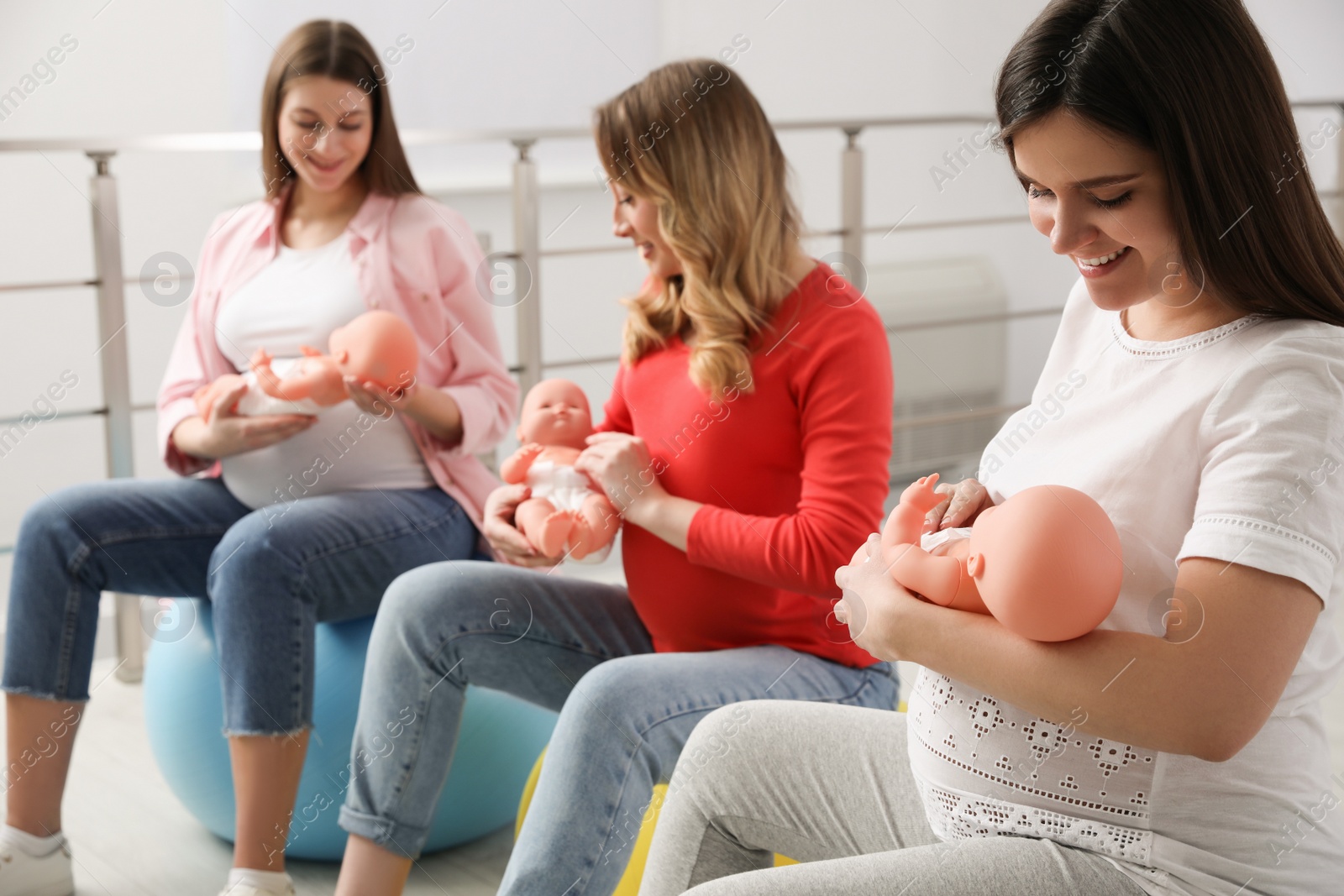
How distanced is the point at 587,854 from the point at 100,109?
3.04 metres

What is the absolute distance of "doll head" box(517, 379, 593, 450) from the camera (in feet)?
4.75

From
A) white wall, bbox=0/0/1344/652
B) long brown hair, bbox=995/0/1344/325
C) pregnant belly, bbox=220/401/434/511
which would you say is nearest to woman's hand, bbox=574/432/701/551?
pregnant belly, bbox=220/401/434/511

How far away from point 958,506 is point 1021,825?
0.23 m

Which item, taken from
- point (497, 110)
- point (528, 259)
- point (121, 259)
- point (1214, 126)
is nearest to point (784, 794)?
point (1214, 126)

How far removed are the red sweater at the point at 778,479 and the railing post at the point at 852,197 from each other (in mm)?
1655

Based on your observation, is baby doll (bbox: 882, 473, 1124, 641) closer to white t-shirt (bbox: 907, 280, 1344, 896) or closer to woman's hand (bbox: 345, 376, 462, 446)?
white t-shirt (bbox: 907, 280, 1344, 896)

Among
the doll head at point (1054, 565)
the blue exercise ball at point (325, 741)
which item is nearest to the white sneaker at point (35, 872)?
the blue exercise ball at point (325, 741)

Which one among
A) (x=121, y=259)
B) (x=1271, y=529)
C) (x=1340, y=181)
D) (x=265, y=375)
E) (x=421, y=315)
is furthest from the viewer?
(x=1340, y=181)

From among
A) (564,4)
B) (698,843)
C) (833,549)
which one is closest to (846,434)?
(833,549)

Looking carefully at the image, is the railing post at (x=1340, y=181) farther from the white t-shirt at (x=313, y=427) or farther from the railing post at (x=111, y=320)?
the railing post at (x=111, y=320)

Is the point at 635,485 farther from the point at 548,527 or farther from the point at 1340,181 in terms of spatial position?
the point at 1340,181

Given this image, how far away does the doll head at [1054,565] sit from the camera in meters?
0.72

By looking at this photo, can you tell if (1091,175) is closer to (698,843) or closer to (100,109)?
(698,843)

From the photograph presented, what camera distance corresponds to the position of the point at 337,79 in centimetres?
171
